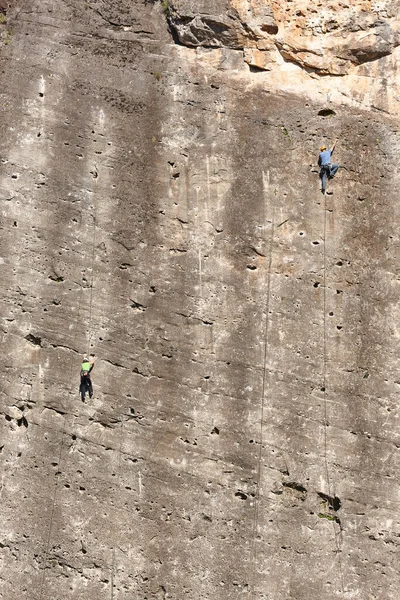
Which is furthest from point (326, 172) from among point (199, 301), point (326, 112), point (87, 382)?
point (87, 382)

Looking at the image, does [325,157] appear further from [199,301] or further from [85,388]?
[85,388]

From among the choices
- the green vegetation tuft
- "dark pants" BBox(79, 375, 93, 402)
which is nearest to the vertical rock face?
the green vegetation tuft

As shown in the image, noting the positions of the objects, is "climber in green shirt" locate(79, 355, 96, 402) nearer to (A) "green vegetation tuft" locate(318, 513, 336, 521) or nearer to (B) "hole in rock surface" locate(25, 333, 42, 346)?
(B) "hole in rock surface" locate(25, 333, 42, 346)

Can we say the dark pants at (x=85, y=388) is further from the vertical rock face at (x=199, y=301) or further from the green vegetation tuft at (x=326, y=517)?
the green vegetation tuft at (x=326, y=517)

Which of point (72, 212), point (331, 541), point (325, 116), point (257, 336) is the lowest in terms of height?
point (331, 541)

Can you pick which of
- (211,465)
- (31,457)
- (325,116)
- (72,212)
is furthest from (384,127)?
(31,457)

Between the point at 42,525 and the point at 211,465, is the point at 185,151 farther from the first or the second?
the point at 42,525

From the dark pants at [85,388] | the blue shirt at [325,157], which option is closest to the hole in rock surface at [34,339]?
the dark pants at [85,388]
